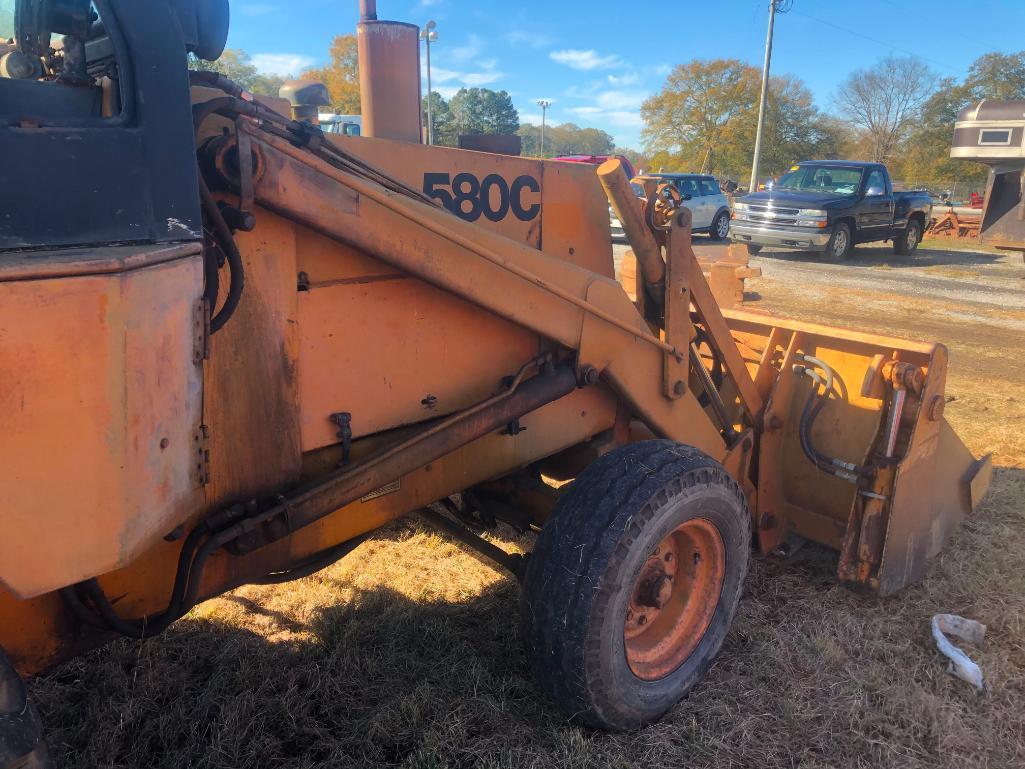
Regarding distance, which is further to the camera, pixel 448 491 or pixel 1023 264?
pixel 1023 264

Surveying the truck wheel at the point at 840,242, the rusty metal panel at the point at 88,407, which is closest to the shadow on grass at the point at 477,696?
the rusty metal panel at the point at 88,407

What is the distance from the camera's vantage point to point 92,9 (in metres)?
1.76

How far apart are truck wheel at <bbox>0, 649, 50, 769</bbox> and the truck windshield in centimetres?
1679

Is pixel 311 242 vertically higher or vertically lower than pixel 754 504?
higher

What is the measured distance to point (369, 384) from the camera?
2215mm

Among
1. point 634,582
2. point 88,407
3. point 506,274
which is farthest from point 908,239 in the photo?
point 88,407

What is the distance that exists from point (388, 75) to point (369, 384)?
4.02ft

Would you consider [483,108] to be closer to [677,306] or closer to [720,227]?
[720,227]

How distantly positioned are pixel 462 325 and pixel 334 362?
1.53 feet

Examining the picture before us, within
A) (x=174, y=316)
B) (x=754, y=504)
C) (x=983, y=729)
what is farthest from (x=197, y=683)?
(x=983, y=729)

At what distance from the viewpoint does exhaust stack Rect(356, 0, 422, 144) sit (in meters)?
2.69

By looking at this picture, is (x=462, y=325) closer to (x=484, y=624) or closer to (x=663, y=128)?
(x=484, y=624)

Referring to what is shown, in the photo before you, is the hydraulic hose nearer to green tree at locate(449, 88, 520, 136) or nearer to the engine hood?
the engine hood

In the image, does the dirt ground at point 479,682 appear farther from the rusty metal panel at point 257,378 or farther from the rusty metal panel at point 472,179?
the rusty metal panel at point 472,179
